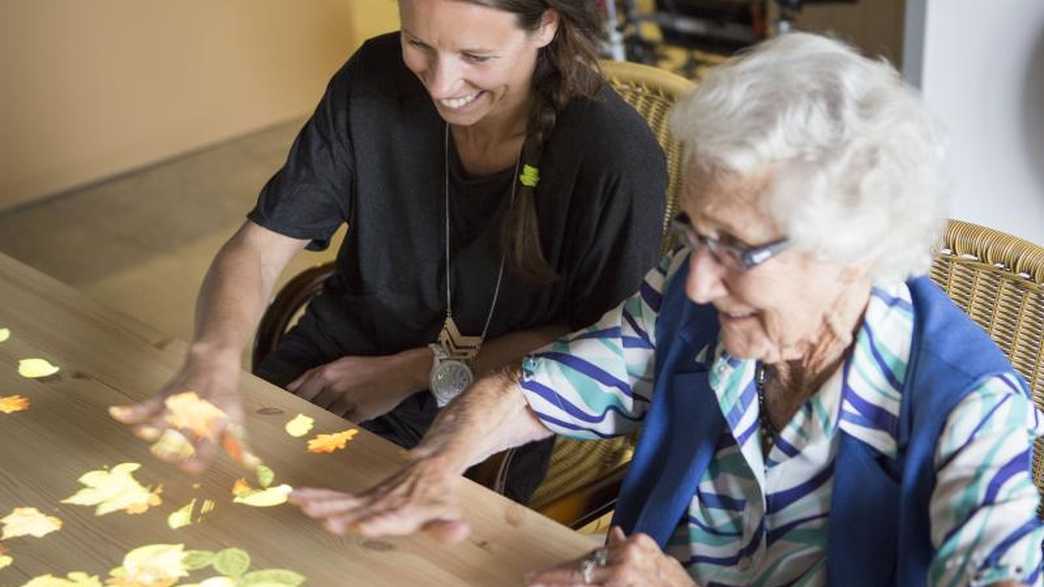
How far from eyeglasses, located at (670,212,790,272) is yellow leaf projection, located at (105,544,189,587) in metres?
0.69

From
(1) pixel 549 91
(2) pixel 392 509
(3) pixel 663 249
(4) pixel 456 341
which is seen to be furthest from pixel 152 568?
(3) pixel 663 249

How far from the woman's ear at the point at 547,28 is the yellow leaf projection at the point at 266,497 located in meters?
0.82

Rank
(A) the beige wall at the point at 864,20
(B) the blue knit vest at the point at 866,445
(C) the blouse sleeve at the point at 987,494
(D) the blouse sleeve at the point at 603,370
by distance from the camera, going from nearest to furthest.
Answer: (C) the blouse sleeve at the point at 987,494 → (B) the blue knit vest at the point at 866,445 → (D) the blouse sleeve at the point at 603,370 → (A) the beige wall at the point at 864,20

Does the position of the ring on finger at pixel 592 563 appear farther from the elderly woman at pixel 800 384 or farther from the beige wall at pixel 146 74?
the beige wall at pixel 146 74

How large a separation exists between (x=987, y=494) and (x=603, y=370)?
0.58 m

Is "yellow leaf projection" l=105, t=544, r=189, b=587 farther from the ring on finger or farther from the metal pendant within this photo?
the metal pendant

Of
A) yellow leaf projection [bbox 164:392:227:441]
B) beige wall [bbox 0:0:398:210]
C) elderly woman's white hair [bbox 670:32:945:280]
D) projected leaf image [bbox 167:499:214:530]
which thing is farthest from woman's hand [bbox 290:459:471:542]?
beige wall [bbox 0:0:398:210]

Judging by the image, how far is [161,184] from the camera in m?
5.05

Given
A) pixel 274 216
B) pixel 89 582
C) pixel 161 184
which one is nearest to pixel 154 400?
pixel 89 582

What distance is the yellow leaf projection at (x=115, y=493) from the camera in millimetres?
1617

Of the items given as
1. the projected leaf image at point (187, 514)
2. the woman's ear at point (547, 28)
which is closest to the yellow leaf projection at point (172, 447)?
the projected leaf image at point (187, 514)

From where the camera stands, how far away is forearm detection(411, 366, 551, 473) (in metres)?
1.69

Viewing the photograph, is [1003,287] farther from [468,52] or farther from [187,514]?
[187,514]

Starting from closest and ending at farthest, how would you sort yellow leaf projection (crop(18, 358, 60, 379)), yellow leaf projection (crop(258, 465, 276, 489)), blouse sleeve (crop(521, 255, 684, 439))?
yellow leaf projection (crop(258, 465, 276, 489)), blouse sleeve (crop(521, 255, 684, 439)), yellow leaf projection (crop(18, 358, 60, 379))
